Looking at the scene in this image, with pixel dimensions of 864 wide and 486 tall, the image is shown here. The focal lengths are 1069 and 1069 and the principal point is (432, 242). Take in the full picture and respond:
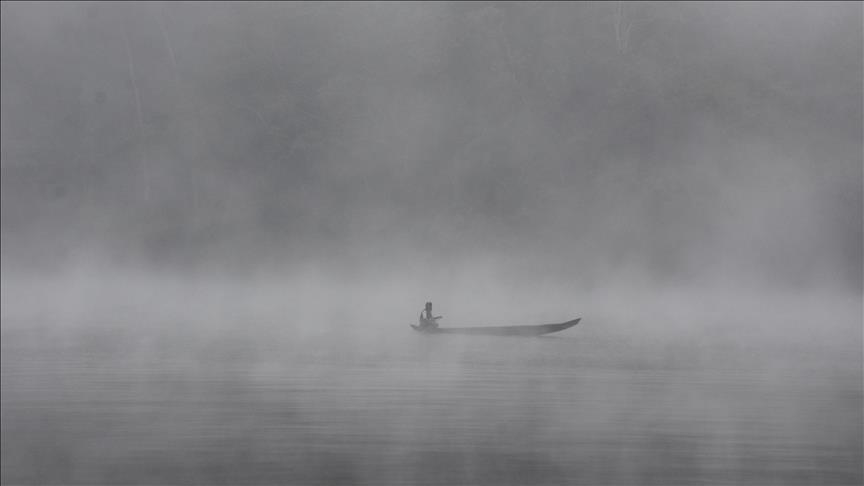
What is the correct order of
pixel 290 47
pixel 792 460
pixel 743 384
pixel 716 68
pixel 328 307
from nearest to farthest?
pixel 792 460 < pixel 743 384 < pixel 328 307 < pixel 716 68 < pixel 290 47

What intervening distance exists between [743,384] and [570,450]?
452cm

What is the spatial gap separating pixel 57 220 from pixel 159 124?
5558 mm

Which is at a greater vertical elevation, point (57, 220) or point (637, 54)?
point (637, 54)

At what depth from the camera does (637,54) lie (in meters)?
38.0

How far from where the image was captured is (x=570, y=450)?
884 cm

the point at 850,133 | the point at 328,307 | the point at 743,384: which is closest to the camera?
the point at 743,384

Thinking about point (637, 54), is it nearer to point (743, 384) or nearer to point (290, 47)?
point (290, 47)

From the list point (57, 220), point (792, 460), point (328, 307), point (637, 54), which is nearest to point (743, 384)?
point (792, 460)

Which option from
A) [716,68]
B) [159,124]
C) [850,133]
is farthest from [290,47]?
[850,133]

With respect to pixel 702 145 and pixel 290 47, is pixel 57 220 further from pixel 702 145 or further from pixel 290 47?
pixel 702 145

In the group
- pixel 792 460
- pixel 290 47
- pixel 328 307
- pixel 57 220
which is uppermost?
pixel 290 47

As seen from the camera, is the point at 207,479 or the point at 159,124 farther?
the point at 159,124

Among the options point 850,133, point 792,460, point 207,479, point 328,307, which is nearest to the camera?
point 207,479

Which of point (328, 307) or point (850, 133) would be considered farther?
point (850, 133)
